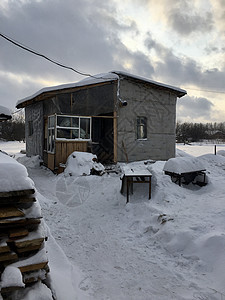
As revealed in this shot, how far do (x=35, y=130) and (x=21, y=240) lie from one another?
12.6 m

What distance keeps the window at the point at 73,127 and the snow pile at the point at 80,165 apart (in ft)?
3.91

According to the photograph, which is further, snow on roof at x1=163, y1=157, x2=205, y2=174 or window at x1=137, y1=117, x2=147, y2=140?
window at x1=137, y1=117, x2=147, y2=140

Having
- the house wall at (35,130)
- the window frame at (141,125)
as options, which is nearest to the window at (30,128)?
the house wall at (35,130)

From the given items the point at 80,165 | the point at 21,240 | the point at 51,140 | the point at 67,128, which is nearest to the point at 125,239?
the point at 21,240

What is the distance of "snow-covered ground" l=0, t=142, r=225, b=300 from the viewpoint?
3.18m

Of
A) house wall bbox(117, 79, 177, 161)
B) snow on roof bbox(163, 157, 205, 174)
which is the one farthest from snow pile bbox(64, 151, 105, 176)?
snow on roof bbox(163, 157, 205, 174)

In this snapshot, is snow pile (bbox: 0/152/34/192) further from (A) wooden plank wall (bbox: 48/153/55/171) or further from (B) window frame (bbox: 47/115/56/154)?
(B) window frame (bbox: 47/115/56/154)

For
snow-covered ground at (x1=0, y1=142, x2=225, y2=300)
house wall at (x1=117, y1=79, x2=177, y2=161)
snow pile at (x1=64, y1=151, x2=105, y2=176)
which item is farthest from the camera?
house wall at (x1=117, y1=79, x2=177, y2=161)

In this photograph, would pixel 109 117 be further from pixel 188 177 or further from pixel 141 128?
pixel 188 177

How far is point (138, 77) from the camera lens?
12.3 m

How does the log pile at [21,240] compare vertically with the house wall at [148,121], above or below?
below

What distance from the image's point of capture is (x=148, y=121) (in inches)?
519

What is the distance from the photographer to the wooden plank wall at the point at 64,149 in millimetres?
10898

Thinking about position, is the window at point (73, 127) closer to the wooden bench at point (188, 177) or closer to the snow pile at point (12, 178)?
the wooden bench at point (188, 177)
